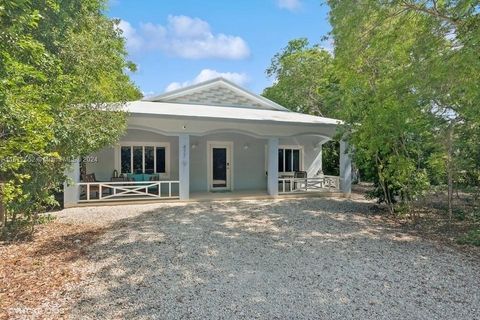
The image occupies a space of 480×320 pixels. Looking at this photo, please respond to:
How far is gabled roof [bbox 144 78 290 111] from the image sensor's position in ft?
51.9

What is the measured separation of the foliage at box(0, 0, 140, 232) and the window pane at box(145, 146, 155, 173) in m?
3.76

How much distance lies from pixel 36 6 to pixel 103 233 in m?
5.98

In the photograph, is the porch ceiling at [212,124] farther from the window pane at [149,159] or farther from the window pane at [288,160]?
the window pane at [288,160]

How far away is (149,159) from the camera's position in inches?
552

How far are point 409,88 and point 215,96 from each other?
10023 millimetres

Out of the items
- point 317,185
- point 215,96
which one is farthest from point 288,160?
point 215,96

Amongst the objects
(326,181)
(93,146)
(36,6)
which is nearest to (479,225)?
(326,181)

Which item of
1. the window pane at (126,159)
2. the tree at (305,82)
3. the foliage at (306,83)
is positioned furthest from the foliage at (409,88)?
the tree at (305,82)

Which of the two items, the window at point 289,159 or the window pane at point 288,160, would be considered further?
the window pane at point 288,160

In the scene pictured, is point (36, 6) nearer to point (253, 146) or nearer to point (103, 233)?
point (103, 233)

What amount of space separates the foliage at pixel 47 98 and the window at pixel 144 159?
3638 millimetres

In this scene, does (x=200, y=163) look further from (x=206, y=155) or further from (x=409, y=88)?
(x=409, y=88)

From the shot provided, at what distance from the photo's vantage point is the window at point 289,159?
1670 cm

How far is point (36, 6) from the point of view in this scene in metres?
8.01
